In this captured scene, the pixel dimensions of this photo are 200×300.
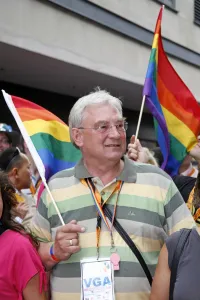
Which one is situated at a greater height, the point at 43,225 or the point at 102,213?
the point at 102,213

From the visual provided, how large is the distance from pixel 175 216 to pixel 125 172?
340 mm

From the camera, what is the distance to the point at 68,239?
2.09 meters

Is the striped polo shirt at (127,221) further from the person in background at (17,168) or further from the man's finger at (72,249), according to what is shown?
the person in background at (17,168)

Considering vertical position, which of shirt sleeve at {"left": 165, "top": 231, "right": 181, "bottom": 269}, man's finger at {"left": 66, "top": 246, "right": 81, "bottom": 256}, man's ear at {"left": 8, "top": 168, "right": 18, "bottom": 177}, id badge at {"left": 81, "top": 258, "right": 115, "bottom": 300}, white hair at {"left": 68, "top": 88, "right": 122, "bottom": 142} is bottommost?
id badge at {"left": 81, "top": 258, "right": 115, "bottom": 300}

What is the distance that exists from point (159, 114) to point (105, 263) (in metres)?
1.71

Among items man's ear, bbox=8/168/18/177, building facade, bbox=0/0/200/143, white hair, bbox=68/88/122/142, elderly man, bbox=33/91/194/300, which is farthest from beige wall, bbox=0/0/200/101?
elderly man, bbox=33/91/194/300

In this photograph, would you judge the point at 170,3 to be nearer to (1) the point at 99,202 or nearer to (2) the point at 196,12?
(2) the point at 196,12

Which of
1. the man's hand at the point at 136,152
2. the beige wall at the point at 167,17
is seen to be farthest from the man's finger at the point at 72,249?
the beige wall at the point at 167,17

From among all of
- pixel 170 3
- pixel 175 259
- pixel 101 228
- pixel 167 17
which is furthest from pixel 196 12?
pixel 175 259

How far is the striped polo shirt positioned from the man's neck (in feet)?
0.12

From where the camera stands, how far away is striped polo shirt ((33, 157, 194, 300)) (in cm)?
212

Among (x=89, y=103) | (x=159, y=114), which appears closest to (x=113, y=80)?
(x=159, y=114)

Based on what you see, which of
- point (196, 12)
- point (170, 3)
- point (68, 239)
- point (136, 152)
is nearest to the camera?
point (68, 239)

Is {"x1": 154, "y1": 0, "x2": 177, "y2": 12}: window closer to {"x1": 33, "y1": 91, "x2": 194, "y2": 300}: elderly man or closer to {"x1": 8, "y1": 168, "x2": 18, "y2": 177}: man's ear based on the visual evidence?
{"x1": 8, "y1": 168, "x2": 18, "y2": 177}: man's ear
